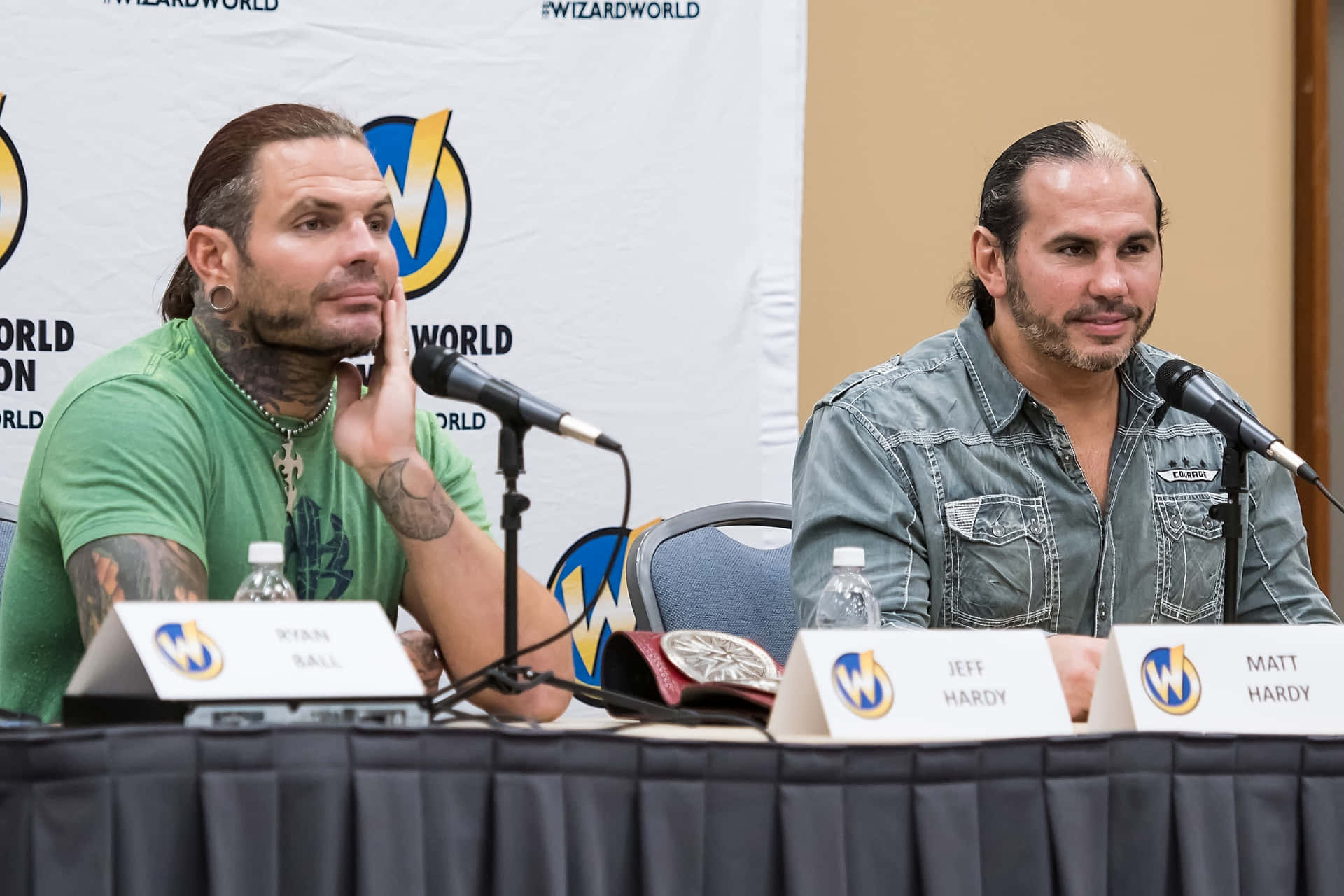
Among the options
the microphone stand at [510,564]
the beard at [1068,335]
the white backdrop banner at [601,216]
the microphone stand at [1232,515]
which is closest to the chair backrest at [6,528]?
the white backdrop banner at [601,216]

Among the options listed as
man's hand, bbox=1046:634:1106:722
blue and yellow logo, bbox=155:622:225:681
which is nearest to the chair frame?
man's hand, bbox=1046:634:1106:722

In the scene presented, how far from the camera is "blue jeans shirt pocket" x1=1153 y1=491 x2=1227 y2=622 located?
6.86 feet

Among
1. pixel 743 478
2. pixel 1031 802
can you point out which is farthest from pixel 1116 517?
pixel 1031 802

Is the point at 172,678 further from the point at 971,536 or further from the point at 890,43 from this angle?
the point at 890,43

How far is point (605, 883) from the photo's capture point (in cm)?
105

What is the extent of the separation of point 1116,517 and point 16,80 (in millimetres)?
2042

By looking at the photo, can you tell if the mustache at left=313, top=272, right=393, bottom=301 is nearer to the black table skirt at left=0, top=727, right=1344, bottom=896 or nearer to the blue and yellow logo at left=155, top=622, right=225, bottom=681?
the blue and yellow logo at left=155, top=622, right=225, bottom=681

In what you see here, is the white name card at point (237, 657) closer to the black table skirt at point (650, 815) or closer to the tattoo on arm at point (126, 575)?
the black table skirt at point (650, 815)

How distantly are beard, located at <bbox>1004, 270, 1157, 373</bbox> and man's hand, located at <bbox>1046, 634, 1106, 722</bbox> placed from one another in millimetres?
541

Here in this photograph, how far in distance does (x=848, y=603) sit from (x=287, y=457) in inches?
28.5

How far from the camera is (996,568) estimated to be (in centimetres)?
199

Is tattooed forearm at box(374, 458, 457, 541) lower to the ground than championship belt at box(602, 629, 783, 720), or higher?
higher

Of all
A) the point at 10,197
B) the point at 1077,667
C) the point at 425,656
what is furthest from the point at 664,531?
the point at 10,197

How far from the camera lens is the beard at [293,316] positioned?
1788 millimetres
